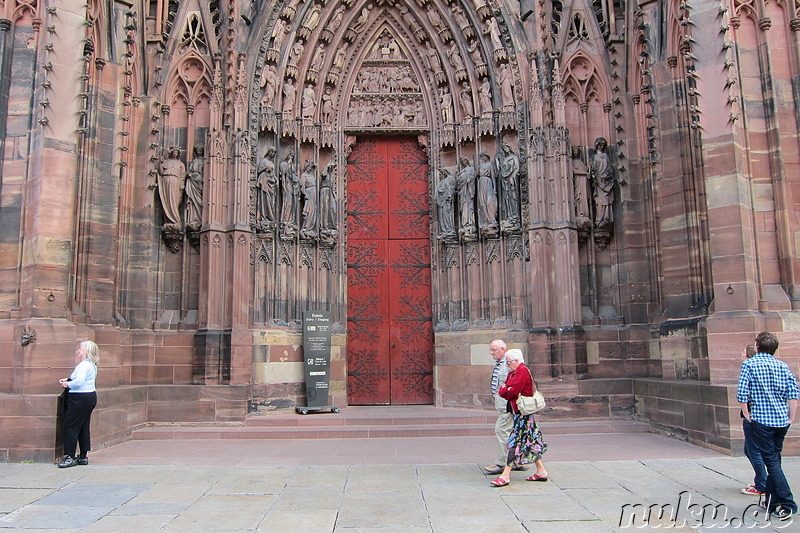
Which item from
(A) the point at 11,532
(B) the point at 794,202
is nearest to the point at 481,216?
(B) the point at 794,202

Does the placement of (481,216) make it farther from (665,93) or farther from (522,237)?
(665,93)

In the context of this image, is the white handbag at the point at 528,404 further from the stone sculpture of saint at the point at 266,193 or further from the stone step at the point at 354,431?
the stone sculpture of saint at the point at 266,193

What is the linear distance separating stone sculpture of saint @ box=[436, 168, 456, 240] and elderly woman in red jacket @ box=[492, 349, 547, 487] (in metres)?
6.49

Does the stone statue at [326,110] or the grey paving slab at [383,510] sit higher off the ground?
the stone statue at [326,110]

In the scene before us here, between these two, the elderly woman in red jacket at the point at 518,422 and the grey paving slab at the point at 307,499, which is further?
the elderly woman in red jacket at the point at 518,422

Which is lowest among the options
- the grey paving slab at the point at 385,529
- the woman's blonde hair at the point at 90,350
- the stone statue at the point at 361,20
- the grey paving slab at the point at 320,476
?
the grey paving slab at the point at 385,529

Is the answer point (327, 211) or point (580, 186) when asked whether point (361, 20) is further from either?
point (580, 186)

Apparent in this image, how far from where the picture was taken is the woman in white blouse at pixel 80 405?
7980 mm

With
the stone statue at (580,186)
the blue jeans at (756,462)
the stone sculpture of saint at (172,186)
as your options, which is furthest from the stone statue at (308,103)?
the blue jeans at (756,462)

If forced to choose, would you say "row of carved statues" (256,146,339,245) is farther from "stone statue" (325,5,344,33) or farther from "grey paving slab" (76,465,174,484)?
"grey paving slab" (76,465,174,484)

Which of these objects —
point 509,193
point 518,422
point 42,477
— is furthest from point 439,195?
point 42,477

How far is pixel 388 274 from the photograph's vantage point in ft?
44.8

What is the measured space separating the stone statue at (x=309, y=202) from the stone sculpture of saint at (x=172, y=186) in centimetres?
236

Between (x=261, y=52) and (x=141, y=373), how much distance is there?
252 inches
